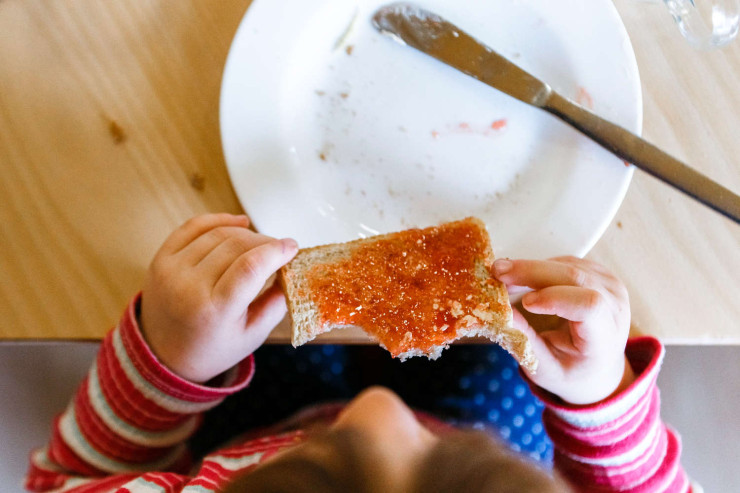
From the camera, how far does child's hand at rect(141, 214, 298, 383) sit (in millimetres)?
726

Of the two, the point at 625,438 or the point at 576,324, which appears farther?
the point at 625,438

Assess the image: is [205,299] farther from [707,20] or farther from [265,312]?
[707,20]

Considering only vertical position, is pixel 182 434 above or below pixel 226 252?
below

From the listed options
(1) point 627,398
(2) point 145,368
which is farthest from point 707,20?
(2) point 145,368

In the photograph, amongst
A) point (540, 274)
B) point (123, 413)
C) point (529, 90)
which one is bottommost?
point (123, 413)

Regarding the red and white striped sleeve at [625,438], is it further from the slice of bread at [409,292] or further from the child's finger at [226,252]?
the child's finger at [226,252]

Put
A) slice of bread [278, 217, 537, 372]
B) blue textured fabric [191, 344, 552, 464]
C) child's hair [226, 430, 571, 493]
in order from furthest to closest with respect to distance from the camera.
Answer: blue textured fabric [191, 344, 552, 464]
slice of bread [278, 217, 537, 372]
child's hair [226, 430, 571, 493]

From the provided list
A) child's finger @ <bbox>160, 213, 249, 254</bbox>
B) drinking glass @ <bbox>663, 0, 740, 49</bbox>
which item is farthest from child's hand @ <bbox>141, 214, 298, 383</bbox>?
drinking glass @ <bbox>663, 0, 740, 49</bbox>

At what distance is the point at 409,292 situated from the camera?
689mm

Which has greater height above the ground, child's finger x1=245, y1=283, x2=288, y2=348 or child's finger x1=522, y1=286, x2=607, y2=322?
child's finger x1=522, y1=286, x2=607, y2=322

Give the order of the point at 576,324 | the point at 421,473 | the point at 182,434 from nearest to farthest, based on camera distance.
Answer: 1. the point at 421,473
2. the point at 576,324
3. the point at 182,434

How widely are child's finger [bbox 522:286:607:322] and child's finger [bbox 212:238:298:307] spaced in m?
0.33

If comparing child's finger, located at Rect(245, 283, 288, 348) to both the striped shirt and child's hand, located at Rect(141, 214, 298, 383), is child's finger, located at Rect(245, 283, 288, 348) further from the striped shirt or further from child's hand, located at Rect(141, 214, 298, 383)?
the striped shirt

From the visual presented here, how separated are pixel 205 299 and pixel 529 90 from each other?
589 mm
